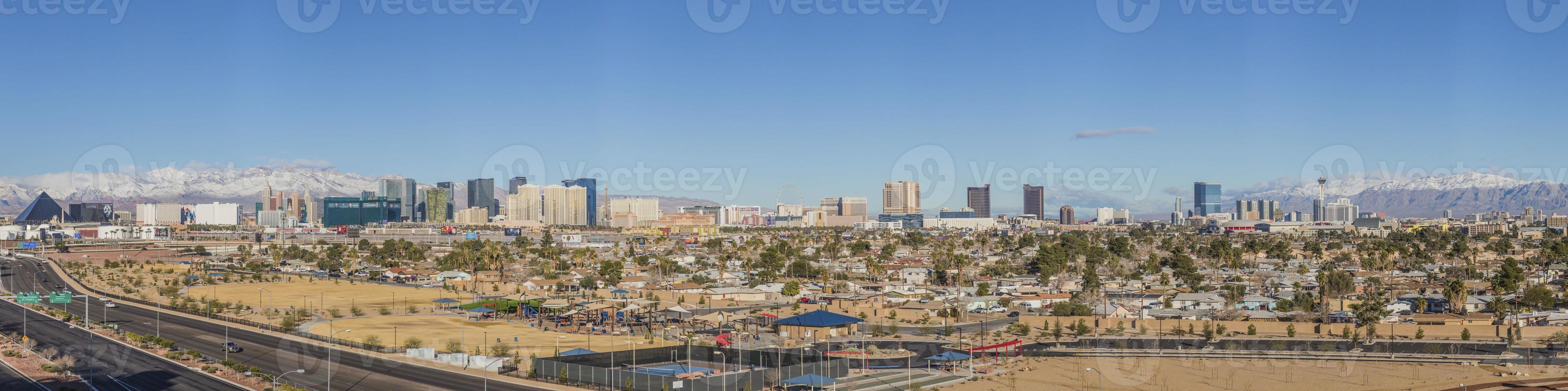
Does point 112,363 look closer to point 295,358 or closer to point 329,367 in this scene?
point 295,358

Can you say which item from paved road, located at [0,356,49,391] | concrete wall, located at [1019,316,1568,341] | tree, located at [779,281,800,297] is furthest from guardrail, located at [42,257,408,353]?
tree, located at [779,281,800,297]

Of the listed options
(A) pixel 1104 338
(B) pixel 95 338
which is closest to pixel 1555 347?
(A) pixel 1104 338

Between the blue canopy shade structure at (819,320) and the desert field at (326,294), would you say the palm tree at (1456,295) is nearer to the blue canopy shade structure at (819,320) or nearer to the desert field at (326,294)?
the blue canopy shade structure at (819,320)

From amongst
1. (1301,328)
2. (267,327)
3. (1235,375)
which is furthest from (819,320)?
(267,327)

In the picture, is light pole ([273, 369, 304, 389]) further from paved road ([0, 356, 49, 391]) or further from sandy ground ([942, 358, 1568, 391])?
sandy ground ([942, 358, 1568, 391])

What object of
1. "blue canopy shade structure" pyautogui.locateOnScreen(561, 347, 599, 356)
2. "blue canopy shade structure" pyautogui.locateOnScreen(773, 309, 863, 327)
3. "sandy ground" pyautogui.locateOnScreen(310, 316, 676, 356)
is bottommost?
"sandy ground" pyautogui.locateOnScreen(310, 316, 676, 356)

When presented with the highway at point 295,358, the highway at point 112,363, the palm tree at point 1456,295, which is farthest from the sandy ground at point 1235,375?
the highway at point 112,363

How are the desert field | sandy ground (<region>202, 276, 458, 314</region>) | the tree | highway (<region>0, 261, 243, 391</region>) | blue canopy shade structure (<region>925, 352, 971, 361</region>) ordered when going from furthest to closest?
the tree
the desert field
sandy ground (<region>202, 276, 458, 314</region>)
blue canopy shade structure (<region>925, 352, 971, 361</region>)
highway (<region>0, 261, 243, 391</region>)
